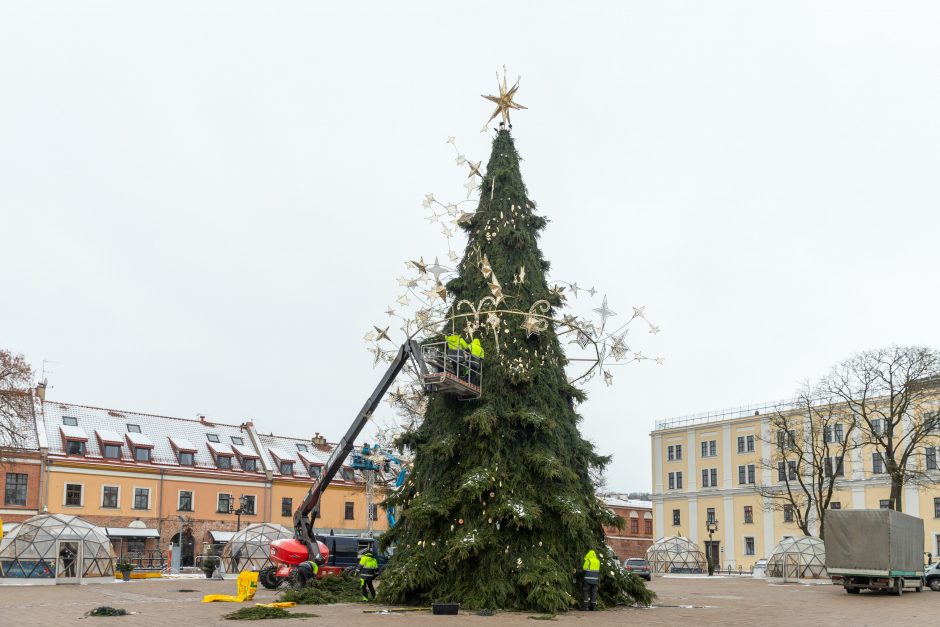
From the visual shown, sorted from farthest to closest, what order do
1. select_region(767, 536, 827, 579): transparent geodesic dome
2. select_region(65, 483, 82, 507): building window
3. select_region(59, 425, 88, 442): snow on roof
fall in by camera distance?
1. select_region(59, 425, 88, 442): snow on roof
2. select_region(65, 483, 82, 507): building window
3. select_region(767, 536, 827, 579): transparent geodesic dome

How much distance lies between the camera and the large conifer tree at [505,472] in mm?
20562

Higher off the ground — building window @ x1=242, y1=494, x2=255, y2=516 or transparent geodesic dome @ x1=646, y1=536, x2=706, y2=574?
building window @ x1=242, y1=494, x2=255, y2=516

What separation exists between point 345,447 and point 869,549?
1779 centimetres

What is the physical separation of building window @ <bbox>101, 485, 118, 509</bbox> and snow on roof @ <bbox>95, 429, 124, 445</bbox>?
9.72ft

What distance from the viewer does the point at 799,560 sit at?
46500 mm

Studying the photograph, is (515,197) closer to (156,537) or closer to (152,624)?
(152,624)

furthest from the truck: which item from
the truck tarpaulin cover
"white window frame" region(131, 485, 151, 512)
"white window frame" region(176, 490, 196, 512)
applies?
"white window frame" region(131, 485, 151, 512)

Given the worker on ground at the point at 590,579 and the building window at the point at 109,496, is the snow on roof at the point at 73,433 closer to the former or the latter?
the building window at the point at 109,496

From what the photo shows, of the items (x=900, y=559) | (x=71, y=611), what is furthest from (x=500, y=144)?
(x=900, y=559)

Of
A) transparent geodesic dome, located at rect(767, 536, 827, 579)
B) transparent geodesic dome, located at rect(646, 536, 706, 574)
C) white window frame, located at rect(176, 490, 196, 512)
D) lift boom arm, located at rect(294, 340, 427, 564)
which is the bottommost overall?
transparent geodesic dome, located at rect(646, 536, 706, 574)

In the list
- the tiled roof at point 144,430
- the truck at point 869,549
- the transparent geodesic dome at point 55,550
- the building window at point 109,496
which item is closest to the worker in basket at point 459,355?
the truck at point 869,549

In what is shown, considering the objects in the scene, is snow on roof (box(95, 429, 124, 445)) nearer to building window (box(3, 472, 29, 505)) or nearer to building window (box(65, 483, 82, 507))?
building window (box(65, 483, 82, 507))

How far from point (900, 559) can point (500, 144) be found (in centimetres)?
1951

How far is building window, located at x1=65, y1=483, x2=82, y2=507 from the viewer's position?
50875mm
